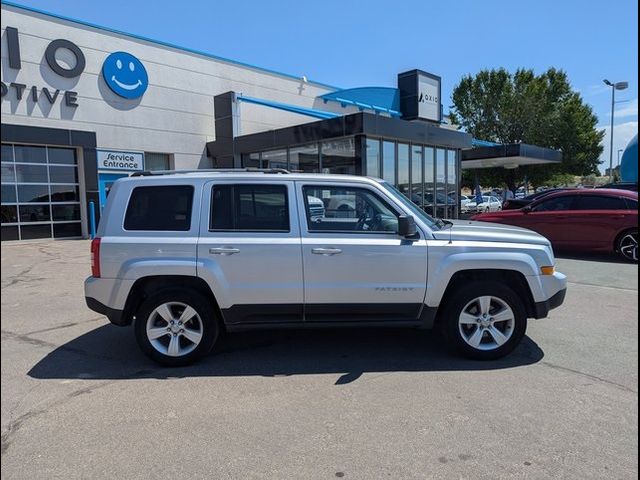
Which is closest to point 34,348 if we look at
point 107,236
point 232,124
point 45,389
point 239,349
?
point 45,389

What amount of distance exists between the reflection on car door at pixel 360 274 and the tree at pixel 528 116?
34492 millimetres

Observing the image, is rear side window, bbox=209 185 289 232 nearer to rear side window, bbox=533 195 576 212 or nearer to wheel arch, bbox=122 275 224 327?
wheel arch, bbox=122 275 224 327

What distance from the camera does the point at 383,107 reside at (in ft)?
77.4

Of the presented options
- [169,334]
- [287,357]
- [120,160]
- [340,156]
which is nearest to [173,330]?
[169,334]

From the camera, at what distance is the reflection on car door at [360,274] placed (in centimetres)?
473

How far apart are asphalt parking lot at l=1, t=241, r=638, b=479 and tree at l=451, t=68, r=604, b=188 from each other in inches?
1304

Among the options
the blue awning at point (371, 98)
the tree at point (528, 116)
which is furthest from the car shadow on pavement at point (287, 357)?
the tree at point (528, 116)

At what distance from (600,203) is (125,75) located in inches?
641

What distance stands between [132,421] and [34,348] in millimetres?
2443

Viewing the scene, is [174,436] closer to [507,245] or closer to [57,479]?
[57,479]

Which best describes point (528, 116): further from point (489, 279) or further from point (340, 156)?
point (489, 279)

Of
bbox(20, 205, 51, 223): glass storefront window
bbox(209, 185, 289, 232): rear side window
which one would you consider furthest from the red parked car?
bbox(20, 205, 51, 223): glass storefront window

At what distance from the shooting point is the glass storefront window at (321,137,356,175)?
1644 cm

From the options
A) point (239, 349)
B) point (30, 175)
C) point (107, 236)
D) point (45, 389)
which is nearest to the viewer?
point (45, 389)
